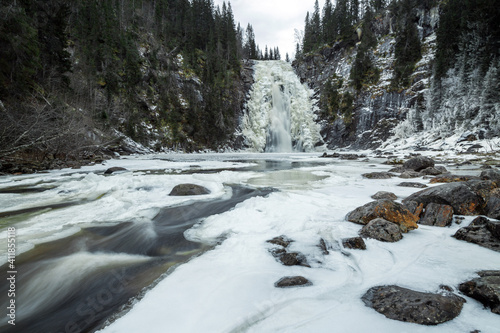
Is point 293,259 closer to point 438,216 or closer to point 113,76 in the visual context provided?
point 438,216

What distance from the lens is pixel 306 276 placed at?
2.05 meters

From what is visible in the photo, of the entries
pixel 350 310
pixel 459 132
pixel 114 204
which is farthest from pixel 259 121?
pixel 350 310

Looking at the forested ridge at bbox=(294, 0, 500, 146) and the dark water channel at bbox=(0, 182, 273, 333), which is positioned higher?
the forested ridge at bbox=(294, 0, 500, 146)

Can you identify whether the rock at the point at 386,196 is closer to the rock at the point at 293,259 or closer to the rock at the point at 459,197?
the rock at the point at 459,197

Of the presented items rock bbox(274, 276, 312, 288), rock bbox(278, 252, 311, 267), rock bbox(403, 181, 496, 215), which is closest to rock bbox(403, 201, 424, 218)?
rock bbox(403, 181, 496, 215)

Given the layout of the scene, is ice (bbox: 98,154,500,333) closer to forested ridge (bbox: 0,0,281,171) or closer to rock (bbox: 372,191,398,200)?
rock (bbox: 372,191,398,200)

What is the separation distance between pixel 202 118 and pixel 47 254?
118 ft

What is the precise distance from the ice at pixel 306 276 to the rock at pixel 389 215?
142mm

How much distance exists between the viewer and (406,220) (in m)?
3.13

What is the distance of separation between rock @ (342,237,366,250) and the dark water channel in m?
1.81

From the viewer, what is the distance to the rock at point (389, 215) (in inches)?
122

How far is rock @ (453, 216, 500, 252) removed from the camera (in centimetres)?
243

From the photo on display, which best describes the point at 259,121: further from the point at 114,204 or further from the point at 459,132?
the point at 114,204

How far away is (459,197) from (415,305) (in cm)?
307
